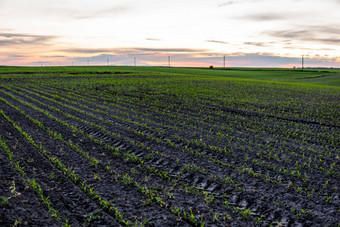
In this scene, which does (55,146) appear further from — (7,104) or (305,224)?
(7,104)

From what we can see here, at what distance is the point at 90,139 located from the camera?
11.8 metres

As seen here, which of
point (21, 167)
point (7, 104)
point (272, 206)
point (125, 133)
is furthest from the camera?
point (7, 104)

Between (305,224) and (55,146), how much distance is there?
28.3 ft

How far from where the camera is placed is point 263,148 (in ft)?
35.6

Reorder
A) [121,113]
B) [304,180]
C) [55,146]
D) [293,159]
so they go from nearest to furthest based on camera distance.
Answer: [304,180], [293,159], [55,146], [121,113]

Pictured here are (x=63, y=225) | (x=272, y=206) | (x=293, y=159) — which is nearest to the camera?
(x=63, y=225)

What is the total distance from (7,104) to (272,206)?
63.6ft

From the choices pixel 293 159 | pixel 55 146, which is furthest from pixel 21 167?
pixel 293 159

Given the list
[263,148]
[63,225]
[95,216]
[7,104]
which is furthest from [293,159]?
[7,104]

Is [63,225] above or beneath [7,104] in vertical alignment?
beneath

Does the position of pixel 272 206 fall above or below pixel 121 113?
below

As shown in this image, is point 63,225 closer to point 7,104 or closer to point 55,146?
point 55,146

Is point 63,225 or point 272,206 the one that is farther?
point 272,206

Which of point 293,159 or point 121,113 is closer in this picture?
point 293,159
